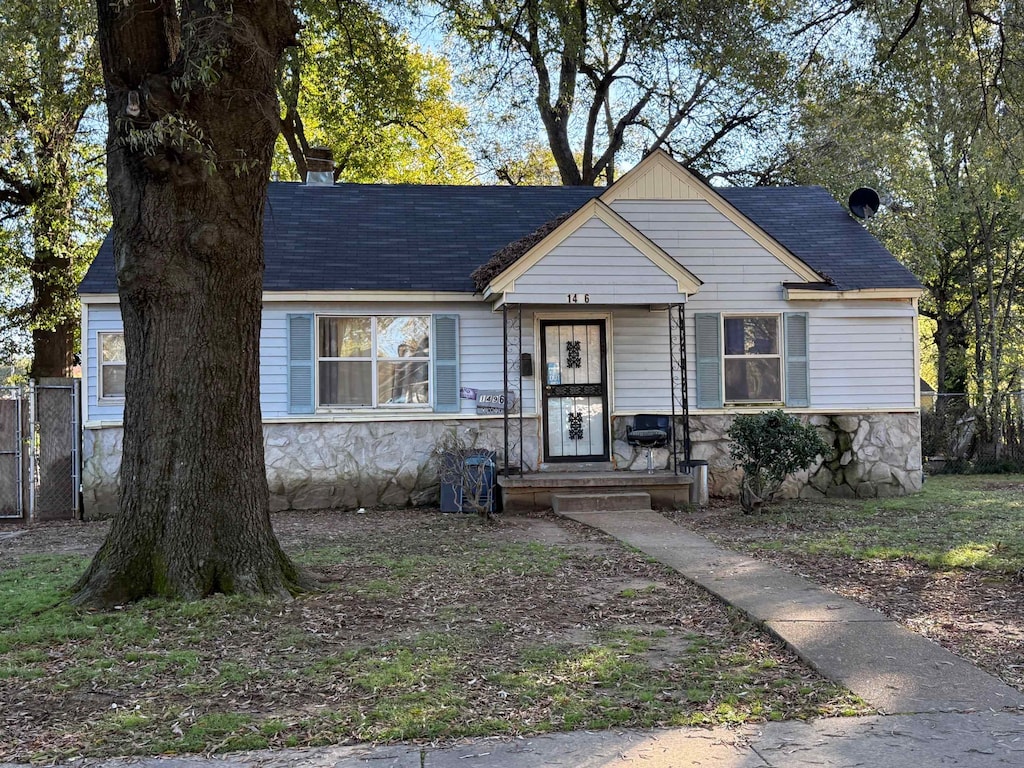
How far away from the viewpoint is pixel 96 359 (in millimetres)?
12086

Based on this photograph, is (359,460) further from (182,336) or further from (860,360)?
(860,360)

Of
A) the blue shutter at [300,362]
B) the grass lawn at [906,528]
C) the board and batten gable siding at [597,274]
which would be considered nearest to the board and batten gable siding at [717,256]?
the board and batten gable siding at [597,274]

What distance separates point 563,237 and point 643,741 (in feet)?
27.5

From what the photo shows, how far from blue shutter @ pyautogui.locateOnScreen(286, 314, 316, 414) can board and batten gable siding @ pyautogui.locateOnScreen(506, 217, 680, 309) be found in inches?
120

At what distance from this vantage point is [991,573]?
23.8 feet

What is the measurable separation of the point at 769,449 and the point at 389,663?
7208 millimetres

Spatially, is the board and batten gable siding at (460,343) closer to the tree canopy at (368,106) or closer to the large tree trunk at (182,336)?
the tree canopy at (368,106)

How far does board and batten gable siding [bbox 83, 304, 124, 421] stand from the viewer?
12.1m

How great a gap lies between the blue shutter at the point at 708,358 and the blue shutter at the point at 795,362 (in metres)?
1.02

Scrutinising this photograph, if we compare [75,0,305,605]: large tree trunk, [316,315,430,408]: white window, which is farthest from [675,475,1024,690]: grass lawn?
[75,0,305,605]: large tree trunk

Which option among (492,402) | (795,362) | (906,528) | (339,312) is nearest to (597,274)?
(492,402)

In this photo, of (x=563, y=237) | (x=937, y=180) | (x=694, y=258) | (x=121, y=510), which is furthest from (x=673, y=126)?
(x=121, y=510)

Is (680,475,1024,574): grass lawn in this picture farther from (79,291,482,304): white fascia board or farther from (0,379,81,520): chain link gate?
(0,379,81,520): chain link gate

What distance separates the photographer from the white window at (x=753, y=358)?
1303cm
